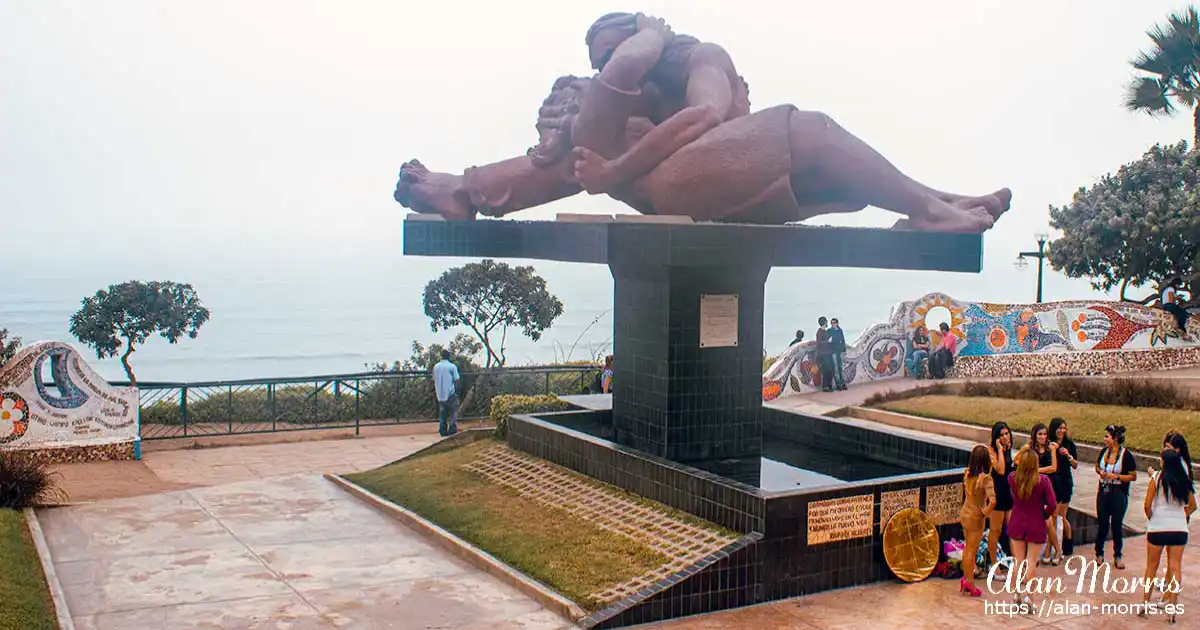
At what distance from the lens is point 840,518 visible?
969cm

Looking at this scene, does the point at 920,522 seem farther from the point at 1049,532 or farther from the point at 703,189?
the point at 703,189

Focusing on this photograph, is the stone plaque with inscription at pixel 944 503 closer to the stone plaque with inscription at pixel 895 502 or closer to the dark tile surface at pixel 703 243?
the stone plaque with inscription at pixel 895 502

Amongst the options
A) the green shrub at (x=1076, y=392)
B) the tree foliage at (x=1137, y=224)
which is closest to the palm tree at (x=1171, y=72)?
the tree foliage at (x=1137, y=224)

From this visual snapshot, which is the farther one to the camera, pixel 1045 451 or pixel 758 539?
pixel 1045 451

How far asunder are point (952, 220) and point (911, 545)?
353 centimetres

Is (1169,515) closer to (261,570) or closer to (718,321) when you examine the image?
(718,321)

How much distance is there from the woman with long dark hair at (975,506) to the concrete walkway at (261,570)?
11.3ft

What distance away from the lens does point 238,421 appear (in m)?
20.0

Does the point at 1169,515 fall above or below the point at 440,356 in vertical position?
below

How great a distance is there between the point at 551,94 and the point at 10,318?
206 feet

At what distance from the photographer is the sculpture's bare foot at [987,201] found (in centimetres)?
1202

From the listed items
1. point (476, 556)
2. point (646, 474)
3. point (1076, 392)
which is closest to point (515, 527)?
point (476, 556)

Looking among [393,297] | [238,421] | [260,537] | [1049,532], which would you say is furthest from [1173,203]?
[393,297]

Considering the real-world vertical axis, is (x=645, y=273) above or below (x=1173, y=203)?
below
